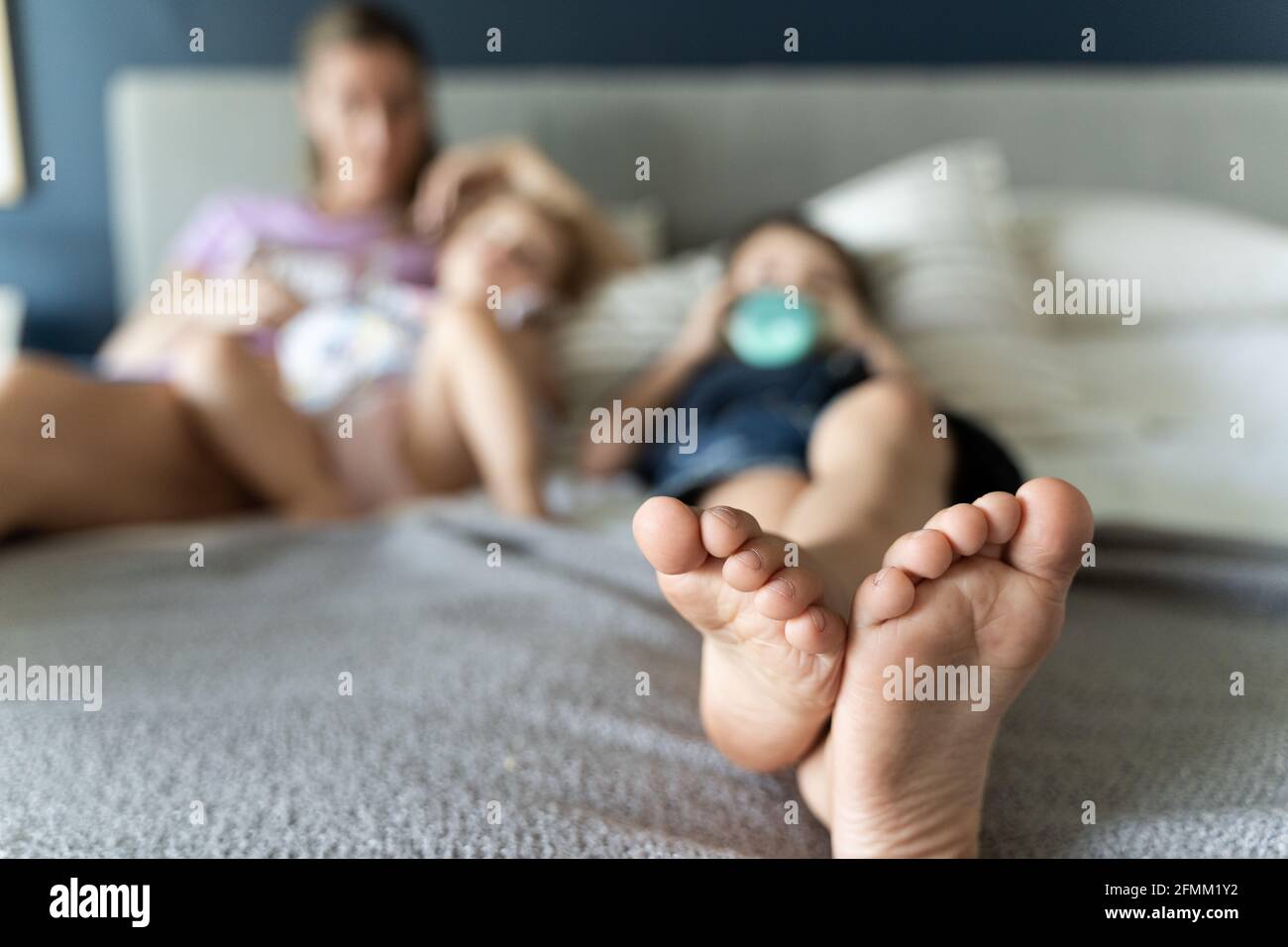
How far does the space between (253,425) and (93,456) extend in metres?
0.16

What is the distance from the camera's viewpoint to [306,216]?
60.8 inches

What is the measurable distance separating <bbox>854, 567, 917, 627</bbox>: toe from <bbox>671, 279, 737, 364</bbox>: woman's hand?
0.74 m

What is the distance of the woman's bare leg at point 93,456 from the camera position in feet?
3.22

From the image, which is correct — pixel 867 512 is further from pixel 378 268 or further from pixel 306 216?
pixel 306 216

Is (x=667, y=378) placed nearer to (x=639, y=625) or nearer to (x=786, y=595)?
(x=639, y=625)

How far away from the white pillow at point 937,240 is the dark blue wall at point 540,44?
41cm

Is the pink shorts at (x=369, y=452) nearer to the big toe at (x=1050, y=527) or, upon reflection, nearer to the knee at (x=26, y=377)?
the knee at (x=26, y=377)

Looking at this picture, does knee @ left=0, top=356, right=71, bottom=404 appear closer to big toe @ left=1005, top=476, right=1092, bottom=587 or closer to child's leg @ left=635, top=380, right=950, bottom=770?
child's leg @ left=635, top=380, right=950, bottom=770

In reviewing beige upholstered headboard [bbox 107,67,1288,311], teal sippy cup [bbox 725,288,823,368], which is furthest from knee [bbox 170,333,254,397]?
beige upholstered headboard [bbox 107,67,1288,311]

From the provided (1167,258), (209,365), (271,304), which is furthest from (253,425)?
(1167,258)

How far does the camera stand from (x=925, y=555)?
0.45 m

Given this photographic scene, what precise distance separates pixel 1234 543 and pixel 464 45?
1.56 meters

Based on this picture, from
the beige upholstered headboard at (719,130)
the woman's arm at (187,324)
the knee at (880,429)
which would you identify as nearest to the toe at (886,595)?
the knee at (880,429)
